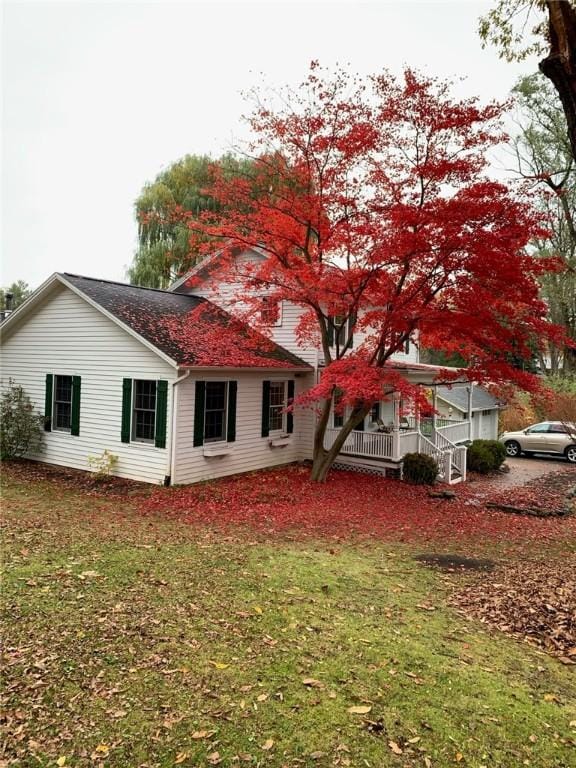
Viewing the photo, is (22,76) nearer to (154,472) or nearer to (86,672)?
(154,472)

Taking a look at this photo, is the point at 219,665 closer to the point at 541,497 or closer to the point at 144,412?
the point at 144,412

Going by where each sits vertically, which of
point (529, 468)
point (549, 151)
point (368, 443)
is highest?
point (549, 151)

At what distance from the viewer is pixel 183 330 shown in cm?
1365

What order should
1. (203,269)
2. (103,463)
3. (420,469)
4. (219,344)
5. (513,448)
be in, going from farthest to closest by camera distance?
(513,448)
(203,269)
(420,469)
(219,344)
(103,463)

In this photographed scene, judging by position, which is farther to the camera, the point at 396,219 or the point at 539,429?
the point at 539,429

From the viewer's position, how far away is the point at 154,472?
12141 millimetres

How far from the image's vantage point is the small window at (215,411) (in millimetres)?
12969

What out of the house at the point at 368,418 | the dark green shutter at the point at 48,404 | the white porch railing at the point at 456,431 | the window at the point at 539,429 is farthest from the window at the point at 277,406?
the window at the point at 539,429

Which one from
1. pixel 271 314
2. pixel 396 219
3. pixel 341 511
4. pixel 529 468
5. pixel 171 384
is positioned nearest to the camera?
pixel 396 219

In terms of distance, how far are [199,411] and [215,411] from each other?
834 mm

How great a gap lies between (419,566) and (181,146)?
93.2 ft

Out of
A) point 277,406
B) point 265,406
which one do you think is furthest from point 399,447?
point 265,406

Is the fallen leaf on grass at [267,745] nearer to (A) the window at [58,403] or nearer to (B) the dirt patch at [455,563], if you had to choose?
(B) the dirt patch at [455,563]

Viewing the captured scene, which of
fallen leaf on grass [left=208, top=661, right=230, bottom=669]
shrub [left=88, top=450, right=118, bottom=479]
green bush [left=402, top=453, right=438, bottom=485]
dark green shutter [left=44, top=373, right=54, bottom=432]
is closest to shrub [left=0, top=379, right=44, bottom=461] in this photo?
dark green shutter [left=44, top=373, right=54, bottom=432]
